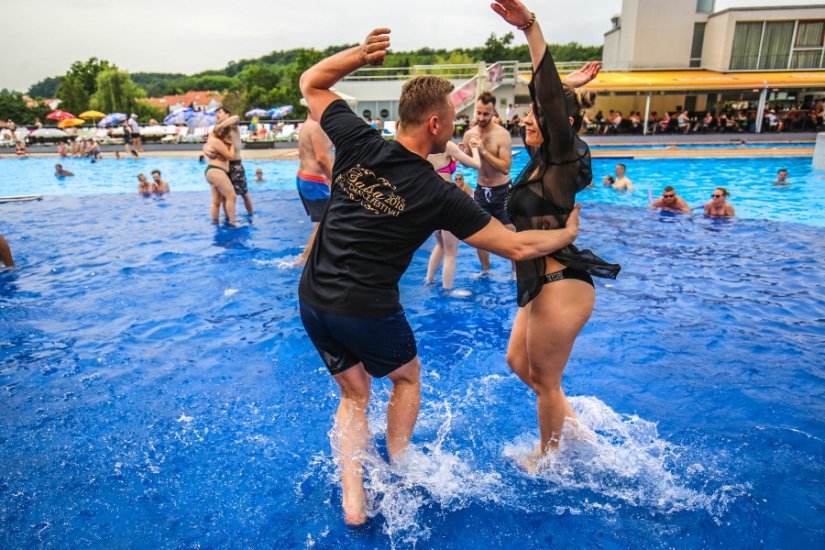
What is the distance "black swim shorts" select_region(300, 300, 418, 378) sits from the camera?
2510mm

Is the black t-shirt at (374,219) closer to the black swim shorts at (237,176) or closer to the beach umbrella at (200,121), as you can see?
the black swim shorts at (237,176)

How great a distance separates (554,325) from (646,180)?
14.9 metres

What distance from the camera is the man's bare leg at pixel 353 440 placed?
9.04 ft

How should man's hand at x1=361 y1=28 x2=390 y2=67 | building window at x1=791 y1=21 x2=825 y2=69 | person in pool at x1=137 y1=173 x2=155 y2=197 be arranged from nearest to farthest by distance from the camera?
man's hand at x1=361 y1=28 x2=390 y2=67
person in pool at x1=137 y1=173 x2=155 y2=197
building window at x1=791 y1=21 x2=825 y2=69

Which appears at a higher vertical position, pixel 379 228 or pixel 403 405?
pixel 379 228

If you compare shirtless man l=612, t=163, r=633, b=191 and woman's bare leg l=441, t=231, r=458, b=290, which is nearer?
woman's bare leg l=441, t=231, r=458, b=290

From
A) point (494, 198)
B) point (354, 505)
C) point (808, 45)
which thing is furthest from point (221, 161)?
point (808, 45)

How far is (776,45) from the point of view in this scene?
30.2 m

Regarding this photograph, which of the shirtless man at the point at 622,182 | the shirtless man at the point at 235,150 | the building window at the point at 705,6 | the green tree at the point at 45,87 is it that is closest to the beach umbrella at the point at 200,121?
the shirtless man at the point at 235,150

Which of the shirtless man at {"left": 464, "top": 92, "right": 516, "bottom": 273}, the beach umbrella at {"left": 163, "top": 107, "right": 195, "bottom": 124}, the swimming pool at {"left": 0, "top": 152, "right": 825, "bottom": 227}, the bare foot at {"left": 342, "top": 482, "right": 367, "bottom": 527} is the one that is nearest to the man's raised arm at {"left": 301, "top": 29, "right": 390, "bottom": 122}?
the bare foot at {"left": 342, "top": 482, "right": 367, "bottom": 527}

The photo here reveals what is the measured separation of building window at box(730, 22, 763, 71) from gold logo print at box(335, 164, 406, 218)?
3569 centimetres

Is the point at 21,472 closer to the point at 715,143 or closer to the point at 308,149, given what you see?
the point at 308,149

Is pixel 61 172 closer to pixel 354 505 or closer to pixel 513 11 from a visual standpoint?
pixel 354 505

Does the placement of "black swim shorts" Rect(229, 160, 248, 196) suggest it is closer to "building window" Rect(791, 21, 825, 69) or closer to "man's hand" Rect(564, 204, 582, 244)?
"man's hand" Rect(564, 204, 582, 244)
